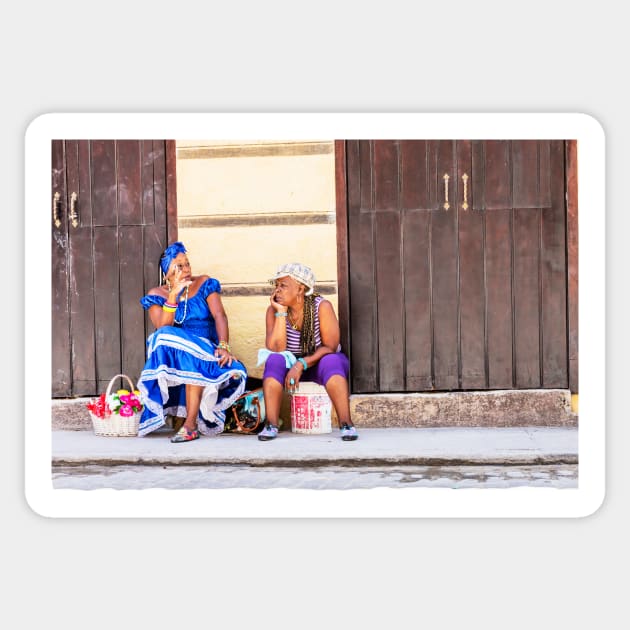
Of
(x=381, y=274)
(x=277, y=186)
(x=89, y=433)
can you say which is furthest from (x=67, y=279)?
(x=381, y=274)

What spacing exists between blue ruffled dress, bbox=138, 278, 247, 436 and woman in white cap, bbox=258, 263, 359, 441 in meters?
0.27

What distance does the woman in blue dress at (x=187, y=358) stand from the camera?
589cm

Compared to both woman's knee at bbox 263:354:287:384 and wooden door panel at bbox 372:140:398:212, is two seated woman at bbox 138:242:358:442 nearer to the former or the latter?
woman's knee at bbox 263:354:287:384

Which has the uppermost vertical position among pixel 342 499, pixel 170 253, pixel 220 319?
pixel 170 253

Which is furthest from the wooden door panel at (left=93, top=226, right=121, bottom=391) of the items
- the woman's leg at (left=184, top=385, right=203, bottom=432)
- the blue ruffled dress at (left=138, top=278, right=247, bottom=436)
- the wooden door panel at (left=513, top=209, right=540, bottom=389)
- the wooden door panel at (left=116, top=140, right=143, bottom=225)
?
the wooden door panel at (left=513, top=209, right=540, bottom=389)

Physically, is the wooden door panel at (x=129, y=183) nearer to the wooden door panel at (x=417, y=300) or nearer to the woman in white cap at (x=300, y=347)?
the woman in white cap at (x=300, y=347)

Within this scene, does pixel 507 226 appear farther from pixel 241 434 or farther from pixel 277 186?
pixel 241 434

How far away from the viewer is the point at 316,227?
21.1ft

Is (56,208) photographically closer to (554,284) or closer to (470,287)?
(470,287)

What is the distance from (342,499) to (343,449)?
3.41 feet

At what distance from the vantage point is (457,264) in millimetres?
6426

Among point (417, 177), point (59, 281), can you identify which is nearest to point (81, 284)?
point (59, 281)

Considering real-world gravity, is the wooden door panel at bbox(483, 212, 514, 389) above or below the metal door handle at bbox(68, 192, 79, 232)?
below

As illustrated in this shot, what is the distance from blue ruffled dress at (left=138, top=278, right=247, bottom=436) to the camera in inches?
232
